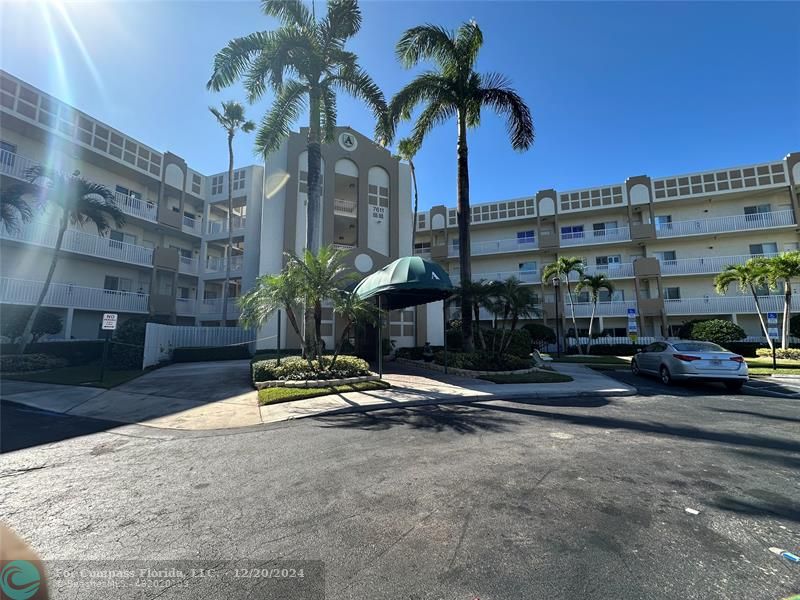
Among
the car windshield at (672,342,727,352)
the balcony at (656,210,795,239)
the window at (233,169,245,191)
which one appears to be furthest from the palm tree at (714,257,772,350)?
the window at (233,169,245,191)

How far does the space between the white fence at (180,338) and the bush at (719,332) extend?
2775 cm

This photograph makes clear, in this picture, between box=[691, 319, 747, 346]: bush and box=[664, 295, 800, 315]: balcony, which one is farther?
box=[664, 295, 800, 315]: balcony

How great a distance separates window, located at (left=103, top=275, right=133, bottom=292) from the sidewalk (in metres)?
13.4

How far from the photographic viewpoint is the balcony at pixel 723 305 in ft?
87.2

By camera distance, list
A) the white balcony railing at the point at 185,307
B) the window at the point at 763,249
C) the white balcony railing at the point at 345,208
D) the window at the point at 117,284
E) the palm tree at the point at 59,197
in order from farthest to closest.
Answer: the window at the point at 763,249 → the white balcony railing at the point at 185,307 → the white balcony railing at the point at 345,208 → the window at the point at 117,284 → the palm tree at the point at 59,197

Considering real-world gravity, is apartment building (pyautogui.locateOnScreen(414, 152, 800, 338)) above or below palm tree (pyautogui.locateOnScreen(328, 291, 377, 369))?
above

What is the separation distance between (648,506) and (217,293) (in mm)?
32491

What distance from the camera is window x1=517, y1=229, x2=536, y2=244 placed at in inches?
1378

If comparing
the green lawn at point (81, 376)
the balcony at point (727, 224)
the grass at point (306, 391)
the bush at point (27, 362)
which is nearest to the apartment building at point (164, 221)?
the bush at point (27, 362)

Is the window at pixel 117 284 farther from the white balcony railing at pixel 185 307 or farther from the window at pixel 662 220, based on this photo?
the window at pixel 662 220

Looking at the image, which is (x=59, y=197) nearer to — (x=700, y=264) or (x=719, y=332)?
(x=719, y=332)

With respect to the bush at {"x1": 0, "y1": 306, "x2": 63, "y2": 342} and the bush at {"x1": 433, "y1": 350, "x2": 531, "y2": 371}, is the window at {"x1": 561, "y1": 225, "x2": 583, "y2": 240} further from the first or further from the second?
the bush at {"x1": 0, "y1": 306, "x2": 63, "y2": 342}

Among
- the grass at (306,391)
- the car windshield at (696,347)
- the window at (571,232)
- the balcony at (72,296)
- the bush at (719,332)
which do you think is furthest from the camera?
the window at (571,232)

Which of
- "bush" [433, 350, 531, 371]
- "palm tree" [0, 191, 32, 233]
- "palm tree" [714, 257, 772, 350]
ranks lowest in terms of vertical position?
"bush" [433, 350, 531, 371]
